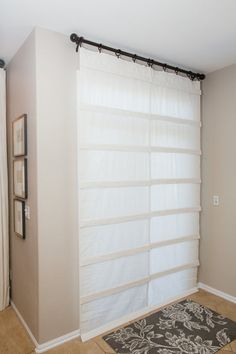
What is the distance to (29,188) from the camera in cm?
223

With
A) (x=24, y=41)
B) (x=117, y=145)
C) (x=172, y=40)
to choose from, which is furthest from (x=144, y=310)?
(x=24, y=41)

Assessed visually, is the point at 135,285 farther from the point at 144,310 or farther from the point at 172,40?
the point at 172,40

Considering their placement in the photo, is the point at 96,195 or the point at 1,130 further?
the point at 1,130

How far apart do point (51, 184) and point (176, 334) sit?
173 centimetres

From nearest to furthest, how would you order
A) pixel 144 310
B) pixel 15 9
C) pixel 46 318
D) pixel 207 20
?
pixel 15 9 < pixel 207 20 < pixel 46 318 < pixel 144 310

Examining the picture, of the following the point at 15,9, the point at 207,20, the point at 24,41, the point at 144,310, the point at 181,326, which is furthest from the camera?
the point at 144,310

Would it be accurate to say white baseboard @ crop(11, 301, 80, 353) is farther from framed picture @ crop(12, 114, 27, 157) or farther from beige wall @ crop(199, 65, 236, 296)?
beige wall @ crop(199, 65, 236, 296)

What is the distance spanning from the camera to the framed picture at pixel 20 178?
7.49ft

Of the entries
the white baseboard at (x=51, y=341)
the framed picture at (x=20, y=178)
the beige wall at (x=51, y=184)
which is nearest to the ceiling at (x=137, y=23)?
the beige wall at (x=51, y=184)

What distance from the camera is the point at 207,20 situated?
196cm

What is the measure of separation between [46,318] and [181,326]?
1.24 m

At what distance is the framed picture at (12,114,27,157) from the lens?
7.38ft

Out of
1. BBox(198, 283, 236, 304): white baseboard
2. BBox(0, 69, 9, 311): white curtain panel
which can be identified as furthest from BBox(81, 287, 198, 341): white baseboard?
BBox(0, 69, 9, 311): white curtain panel

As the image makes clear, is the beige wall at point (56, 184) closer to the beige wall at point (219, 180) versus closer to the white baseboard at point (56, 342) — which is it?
the white baseboard at point (56, 342)
